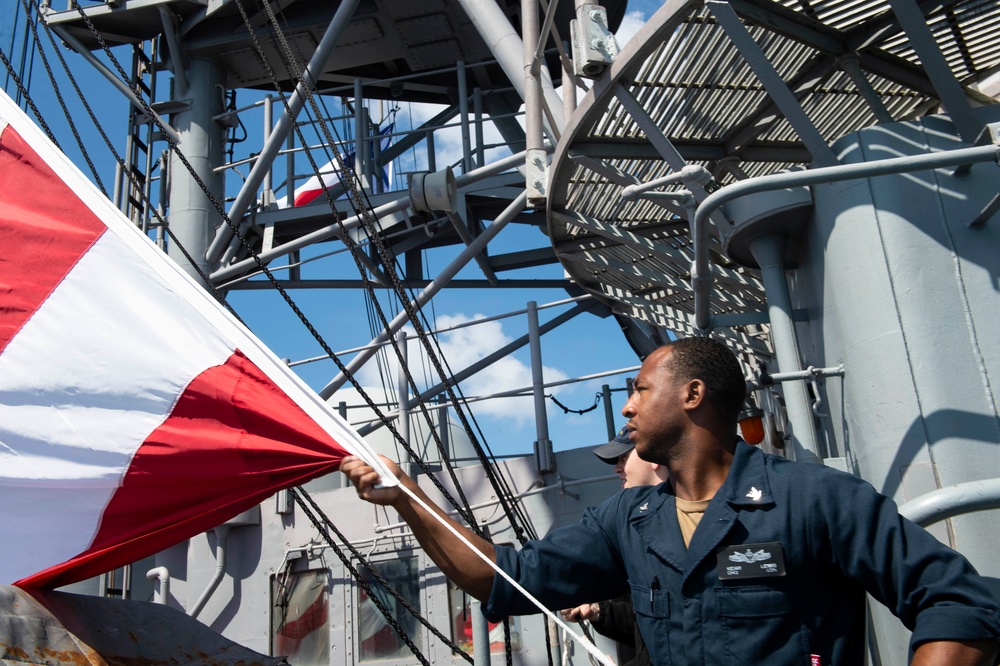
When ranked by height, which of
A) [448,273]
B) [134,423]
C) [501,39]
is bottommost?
[134,423]

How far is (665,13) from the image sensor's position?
457 cm

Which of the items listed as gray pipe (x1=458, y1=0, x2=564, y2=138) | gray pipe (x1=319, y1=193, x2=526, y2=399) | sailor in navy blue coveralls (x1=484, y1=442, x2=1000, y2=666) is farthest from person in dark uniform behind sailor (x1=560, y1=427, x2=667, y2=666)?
gray pipe (x1=319, y1=193, x2=526, y2=399)

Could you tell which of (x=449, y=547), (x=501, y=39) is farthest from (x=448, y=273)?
(x=449, y=547)

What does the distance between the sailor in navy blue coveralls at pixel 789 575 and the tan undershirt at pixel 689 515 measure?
23 mm

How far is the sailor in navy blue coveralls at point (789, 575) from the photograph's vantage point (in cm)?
170

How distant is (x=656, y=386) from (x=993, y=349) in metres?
2.38

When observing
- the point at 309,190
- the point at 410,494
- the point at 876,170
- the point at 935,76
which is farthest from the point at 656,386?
the point at 309,190

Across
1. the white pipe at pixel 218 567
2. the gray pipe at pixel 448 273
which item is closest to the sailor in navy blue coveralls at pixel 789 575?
the gray pipe at pixel 448 273

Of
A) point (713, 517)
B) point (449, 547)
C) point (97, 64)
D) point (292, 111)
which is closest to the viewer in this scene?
point (713, 517)

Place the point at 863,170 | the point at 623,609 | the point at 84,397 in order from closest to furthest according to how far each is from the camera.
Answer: the point at 863,170, the point at 84,397, the point at 623,609

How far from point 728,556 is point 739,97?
440 centimetres

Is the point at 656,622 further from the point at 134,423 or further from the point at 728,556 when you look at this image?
the point at 134,423

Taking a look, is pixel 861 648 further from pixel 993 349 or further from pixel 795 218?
pixel 795 218

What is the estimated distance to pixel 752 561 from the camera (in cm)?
189
